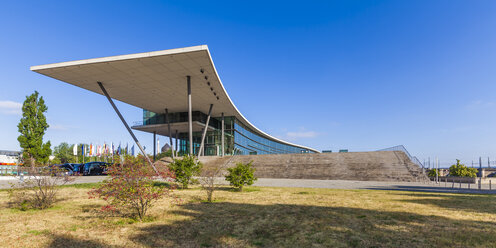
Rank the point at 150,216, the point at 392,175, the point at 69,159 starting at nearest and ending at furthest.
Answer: the point at 150,216
the point at 392,175
the point at 69,159

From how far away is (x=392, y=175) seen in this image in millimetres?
21281

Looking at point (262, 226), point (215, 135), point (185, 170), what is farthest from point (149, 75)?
point (215, 135)

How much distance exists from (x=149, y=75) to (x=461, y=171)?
31.8 metres

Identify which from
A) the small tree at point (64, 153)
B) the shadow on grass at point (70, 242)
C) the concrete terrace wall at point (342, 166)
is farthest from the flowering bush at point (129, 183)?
Answer: the small tree at point (64, 153)

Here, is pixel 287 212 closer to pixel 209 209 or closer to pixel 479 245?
pixel 209 209

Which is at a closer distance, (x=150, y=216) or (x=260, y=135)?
(x=150, y=216)

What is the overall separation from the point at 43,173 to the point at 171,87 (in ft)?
76.0

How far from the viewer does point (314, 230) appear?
226 inches

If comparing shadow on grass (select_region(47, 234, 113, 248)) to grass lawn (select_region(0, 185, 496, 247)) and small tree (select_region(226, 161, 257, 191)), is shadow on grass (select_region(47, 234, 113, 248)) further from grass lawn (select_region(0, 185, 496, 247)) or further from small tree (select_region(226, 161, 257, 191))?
small tree (select_region(226, 161, 257, 191))

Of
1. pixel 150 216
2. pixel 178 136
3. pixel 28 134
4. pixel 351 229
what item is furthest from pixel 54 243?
pixel 178 136

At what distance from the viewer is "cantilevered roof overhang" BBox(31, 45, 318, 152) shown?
22.8 m

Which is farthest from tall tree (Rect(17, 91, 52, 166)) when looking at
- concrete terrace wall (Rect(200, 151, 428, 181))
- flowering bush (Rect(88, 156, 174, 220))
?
flowering bush (Rect(88, 156, 174, 220))

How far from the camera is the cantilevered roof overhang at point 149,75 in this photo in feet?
74.6

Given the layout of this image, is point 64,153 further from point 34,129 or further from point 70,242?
point 70,242
